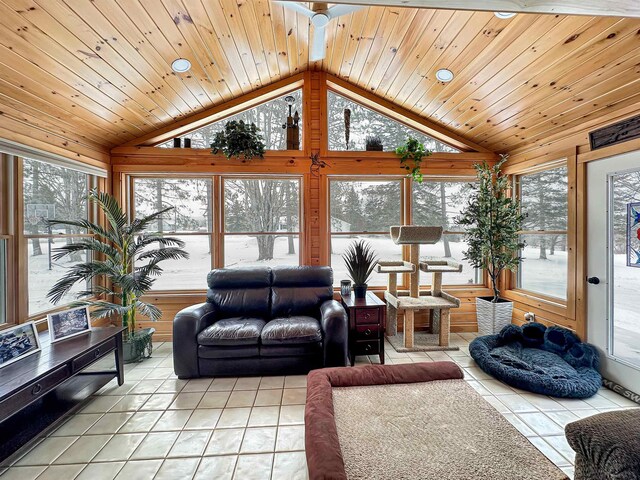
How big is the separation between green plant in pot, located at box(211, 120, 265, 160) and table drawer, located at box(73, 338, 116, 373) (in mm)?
2362

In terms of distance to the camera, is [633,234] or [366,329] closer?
[633,234]

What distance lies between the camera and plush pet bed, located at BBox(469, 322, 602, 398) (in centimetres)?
245

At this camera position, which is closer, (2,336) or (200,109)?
(2,336)

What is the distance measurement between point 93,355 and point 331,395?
2066 millimetres

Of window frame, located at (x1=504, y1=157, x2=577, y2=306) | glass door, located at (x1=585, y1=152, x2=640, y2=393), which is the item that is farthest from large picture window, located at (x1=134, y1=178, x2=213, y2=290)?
glass door, located at (x1=585, y1=152, x2=640, y2=393)

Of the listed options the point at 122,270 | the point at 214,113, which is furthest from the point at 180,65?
the point at 122,270

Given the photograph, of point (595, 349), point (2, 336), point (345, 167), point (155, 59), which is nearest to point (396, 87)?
point (345, 167)

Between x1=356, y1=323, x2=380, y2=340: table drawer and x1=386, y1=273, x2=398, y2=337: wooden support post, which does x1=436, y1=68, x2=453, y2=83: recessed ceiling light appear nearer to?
x1=386, y1=273, x2=398, y2=337: wooden support post

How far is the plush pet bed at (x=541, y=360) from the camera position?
2451 mm

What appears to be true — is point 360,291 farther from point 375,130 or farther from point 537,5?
point 537,5

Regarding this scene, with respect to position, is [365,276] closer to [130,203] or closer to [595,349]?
[595,349]

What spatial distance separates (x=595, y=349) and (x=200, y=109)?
5.02 metres

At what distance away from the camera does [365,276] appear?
3.39 metres

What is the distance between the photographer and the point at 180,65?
267 centimetres
